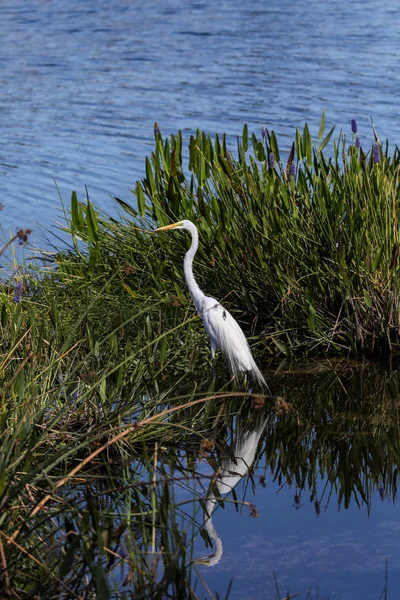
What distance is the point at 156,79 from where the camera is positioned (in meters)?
15.2

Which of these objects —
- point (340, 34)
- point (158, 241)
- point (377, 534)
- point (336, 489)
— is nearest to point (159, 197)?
point (158, 241)

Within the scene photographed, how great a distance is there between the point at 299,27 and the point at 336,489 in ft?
53.6

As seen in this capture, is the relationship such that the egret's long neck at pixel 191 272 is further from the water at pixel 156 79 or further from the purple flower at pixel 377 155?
the water at pixel 156 79

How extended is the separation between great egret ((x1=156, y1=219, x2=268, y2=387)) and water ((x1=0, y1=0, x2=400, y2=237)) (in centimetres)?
336

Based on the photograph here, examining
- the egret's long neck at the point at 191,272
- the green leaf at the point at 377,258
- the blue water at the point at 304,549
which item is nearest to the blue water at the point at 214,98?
the blue water at the point at 304,549

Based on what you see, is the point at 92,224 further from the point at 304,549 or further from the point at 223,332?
the point at 304,549

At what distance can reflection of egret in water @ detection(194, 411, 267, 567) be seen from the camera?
3572 millimetres

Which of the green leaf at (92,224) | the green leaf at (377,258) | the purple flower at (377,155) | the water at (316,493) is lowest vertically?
the water at (316,493)

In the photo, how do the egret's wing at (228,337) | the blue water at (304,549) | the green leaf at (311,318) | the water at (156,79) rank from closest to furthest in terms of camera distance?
the blue water at (304,549) → the egret's wing at (228,337) → the green leaf at (311,318) → the water at (156,79)

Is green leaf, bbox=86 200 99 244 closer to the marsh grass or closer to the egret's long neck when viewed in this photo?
the marsh grass

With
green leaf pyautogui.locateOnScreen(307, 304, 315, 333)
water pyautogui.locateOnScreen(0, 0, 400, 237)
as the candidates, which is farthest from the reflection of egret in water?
water pyautogui.locateOnScreen(0, 0, 400, 237)

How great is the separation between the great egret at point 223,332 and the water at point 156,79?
336 cm

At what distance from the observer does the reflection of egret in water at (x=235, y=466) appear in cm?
357

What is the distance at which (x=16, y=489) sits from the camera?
282cm
